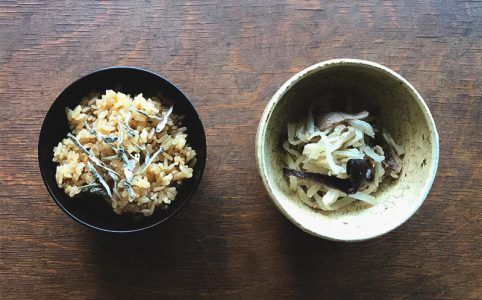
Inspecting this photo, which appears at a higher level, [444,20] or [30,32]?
[444,20]

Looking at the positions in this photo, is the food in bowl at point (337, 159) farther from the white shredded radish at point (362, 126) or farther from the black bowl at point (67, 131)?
the black bowl at point (67, 131)

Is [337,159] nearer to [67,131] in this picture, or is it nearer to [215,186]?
[215,186]

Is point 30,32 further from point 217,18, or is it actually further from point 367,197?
point 367,197

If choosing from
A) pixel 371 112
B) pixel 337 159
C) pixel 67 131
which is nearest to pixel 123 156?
pixel 67 131

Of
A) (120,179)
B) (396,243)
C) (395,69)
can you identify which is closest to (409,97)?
(395,69)

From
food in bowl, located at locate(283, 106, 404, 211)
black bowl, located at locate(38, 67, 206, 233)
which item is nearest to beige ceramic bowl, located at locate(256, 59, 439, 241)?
food in bowl, located at locate(283, 106, 404, 211)
